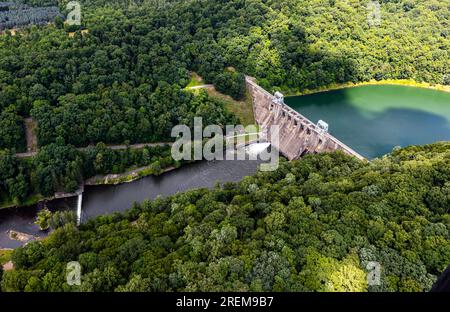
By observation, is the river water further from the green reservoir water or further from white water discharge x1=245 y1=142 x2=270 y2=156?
white water discharge x1=245 y1=142 x2=270 y2=156

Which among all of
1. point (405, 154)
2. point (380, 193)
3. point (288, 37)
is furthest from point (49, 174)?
point (288, 37)

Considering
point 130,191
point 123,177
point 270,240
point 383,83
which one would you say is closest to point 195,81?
point 123,177

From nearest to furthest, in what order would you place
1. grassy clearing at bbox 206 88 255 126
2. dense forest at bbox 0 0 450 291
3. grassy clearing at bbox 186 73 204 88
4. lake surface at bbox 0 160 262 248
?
dense forest at bbox 0 0 450 291
lake surface at bbox 0 160 262 248
grassy clearing at bbox 206 88 255 126
grassy clearing at bbox 186 73 204 88

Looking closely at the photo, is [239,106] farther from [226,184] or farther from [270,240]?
[270,240]

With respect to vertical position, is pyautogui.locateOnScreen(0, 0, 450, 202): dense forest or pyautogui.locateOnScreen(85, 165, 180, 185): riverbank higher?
pyautogui.locateOnScreen(0, 0, 450, 202): dense forest

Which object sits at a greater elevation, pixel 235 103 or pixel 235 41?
pixel 235 41

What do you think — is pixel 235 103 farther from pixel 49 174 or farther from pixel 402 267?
pixel 402 267

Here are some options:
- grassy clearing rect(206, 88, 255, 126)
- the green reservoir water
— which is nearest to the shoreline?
grassy clearing rect(206, 88, 255, 126)
